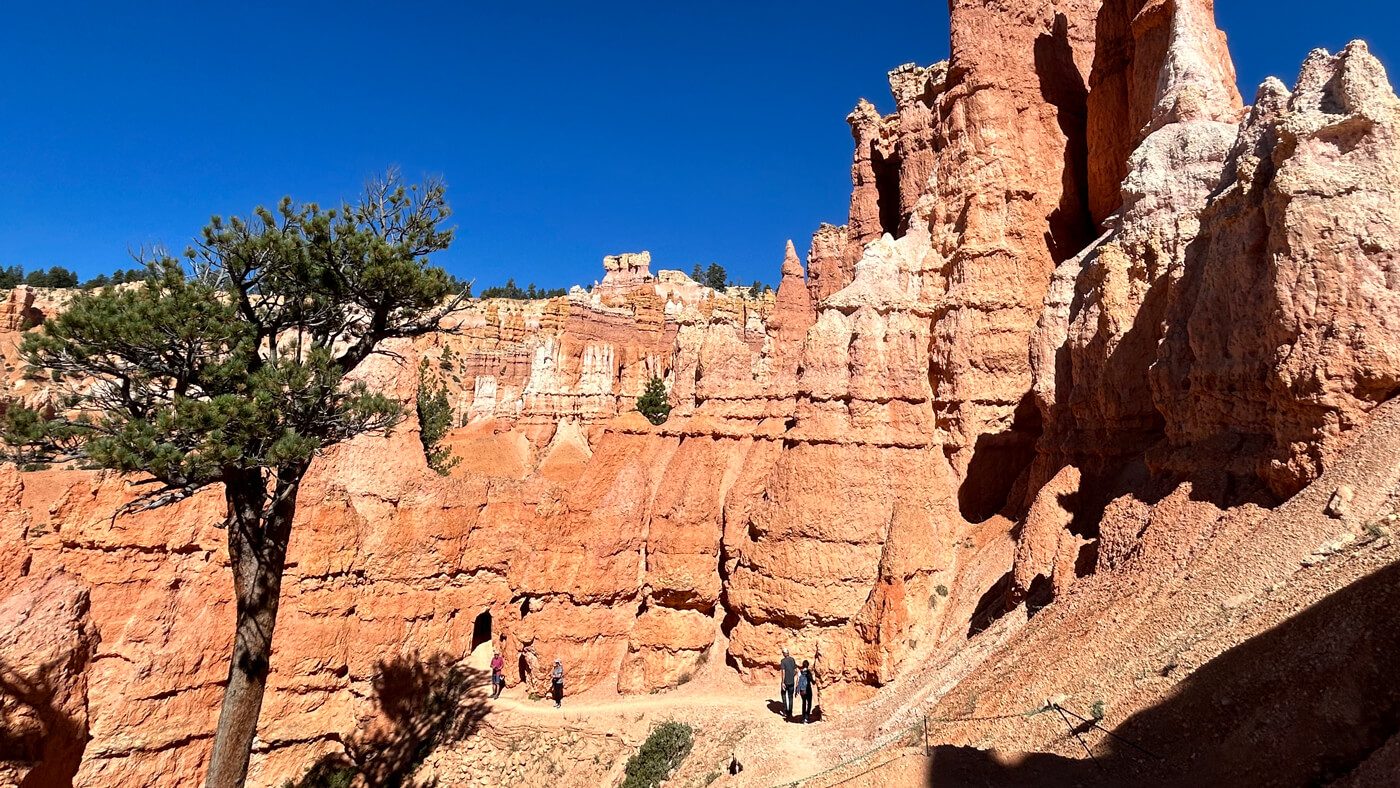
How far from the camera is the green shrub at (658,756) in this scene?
1400 cm

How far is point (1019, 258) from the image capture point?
1816cm

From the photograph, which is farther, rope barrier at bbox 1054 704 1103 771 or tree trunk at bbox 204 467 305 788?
tree trunk at bbox 204 467 305 788

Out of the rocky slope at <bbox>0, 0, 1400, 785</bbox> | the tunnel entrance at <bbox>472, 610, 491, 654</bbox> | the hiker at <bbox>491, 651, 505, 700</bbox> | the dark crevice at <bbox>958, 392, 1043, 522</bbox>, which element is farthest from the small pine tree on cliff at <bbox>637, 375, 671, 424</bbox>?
the dark crevice at <bbox>958, 392, 1043, 522</bbox>

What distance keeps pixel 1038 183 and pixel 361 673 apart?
20.8 meters

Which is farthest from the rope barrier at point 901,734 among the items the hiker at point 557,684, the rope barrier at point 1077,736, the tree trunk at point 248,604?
the hiker at point 557,684

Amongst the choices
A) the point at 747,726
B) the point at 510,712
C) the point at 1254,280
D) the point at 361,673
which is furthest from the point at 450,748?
the point at 1254,280

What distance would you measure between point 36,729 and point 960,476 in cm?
1675

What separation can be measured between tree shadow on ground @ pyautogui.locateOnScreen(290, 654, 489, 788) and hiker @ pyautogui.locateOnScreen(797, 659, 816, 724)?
7362mm

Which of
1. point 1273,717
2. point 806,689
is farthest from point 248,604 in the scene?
point 1273,717

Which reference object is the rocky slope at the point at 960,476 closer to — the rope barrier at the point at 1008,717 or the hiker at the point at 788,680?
the rope barrier at the point at 1008,717

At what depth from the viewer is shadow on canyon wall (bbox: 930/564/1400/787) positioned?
4.88 metres

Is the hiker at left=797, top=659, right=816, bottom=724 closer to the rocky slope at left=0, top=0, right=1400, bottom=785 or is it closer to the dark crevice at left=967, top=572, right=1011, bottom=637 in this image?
the rocky slope at left=0, top=0, right=1400, bottom=785

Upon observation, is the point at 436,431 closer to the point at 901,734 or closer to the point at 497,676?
the point at 497,676

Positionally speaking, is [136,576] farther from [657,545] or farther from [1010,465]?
[1010,465]
